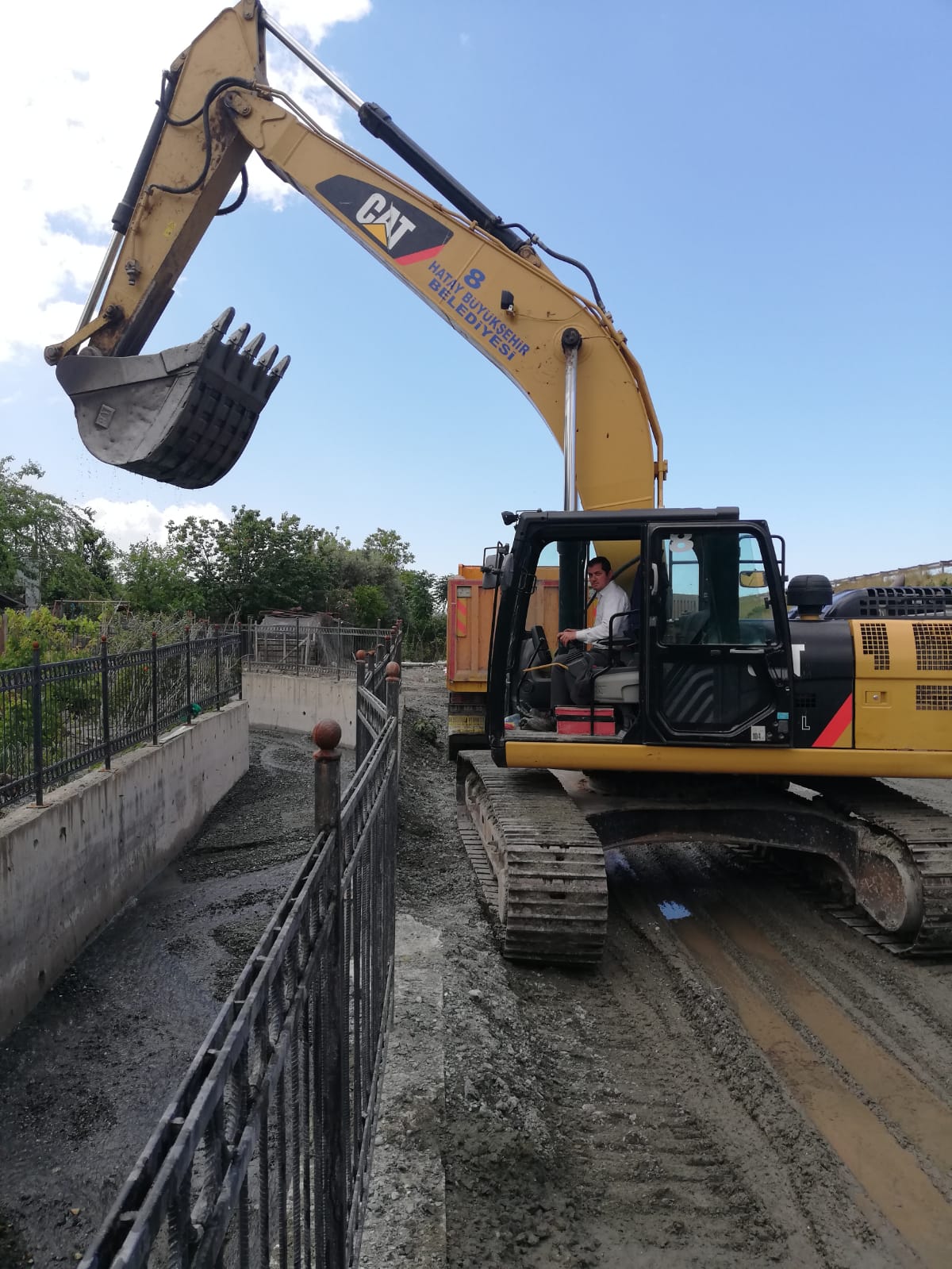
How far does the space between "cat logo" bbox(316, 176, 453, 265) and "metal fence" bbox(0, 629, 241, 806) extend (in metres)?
4.13

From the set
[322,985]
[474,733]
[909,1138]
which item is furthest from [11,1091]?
[474,733]

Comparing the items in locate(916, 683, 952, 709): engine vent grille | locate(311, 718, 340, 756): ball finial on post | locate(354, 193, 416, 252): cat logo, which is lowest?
locate(916, 683, 952, 709): engine vent grille

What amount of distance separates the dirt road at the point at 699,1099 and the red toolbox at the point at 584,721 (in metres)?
1.36

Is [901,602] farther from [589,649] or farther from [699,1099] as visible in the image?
[699,1099]

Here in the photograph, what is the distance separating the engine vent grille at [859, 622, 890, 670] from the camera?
5.75m

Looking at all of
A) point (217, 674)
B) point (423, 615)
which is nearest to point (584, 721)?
point (217, 674)

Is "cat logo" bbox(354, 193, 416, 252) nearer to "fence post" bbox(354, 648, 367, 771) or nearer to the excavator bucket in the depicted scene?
the excavator bucket

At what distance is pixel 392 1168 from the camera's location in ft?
9.55

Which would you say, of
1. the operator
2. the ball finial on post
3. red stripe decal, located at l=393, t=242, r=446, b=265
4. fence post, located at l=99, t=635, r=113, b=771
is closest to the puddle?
the operator

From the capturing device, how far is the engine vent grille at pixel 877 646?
575 centimetres

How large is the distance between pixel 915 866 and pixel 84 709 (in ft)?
22.1

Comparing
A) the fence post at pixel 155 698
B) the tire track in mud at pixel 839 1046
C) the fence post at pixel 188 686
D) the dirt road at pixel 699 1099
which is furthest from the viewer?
the fence post at pixel 188 686

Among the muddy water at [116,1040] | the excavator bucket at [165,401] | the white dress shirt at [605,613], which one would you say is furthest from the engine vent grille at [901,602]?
the muddy water at [116,1040]

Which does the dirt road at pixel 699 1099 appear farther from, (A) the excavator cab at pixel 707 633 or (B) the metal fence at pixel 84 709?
(B) the metal fence at pixel 84 709
